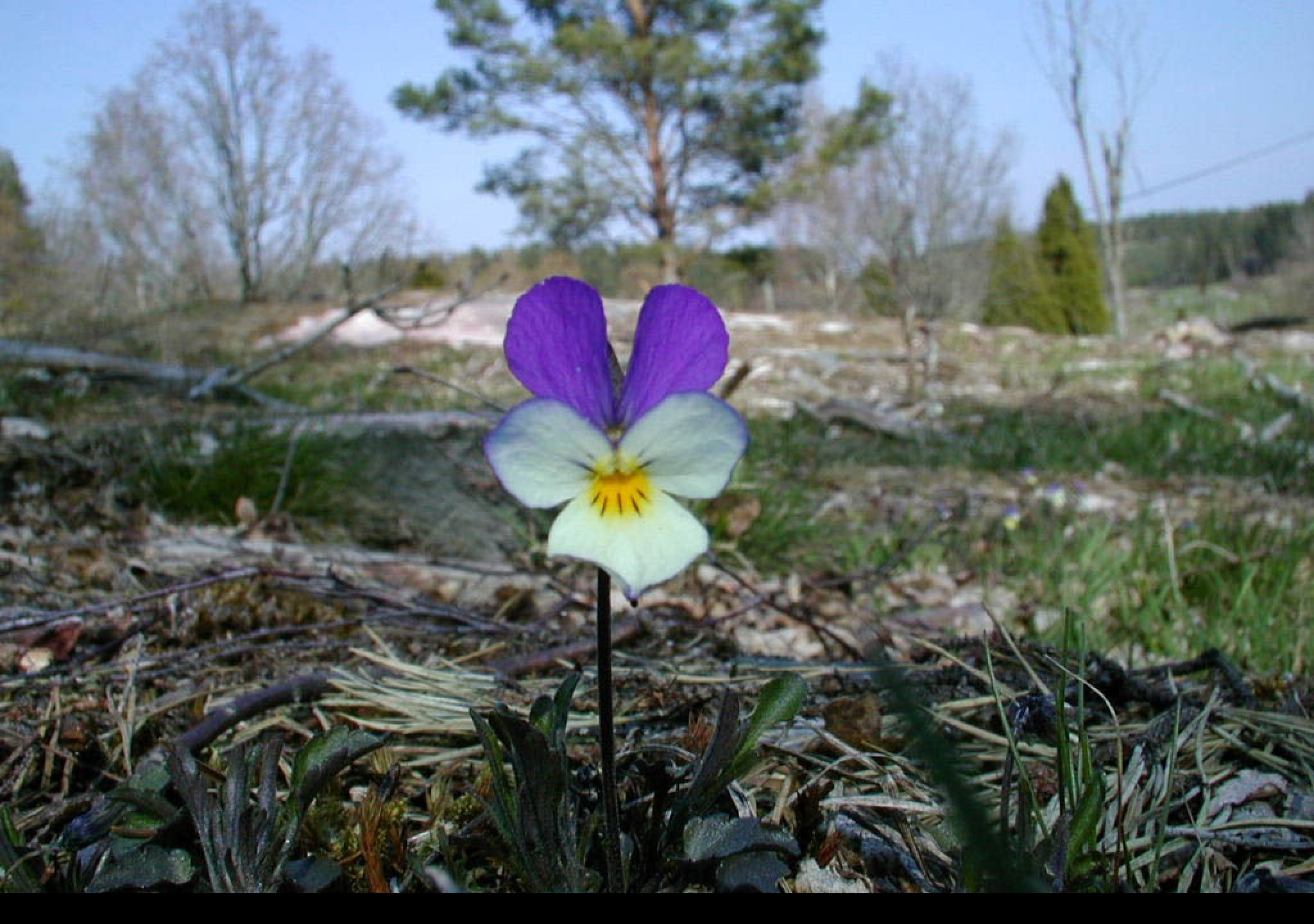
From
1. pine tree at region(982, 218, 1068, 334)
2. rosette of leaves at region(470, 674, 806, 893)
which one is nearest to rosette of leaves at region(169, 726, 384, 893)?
rosette of leaves at region(470, 674, 806, 893)

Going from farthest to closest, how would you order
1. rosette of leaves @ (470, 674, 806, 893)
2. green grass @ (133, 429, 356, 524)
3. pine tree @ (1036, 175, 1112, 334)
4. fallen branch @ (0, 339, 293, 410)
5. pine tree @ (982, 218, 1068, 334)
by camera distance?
pine tree @ (1036, 175, 1112, 334)
pine tree @ (982, 218, 1068, 334)
fallen branch @ (0, 339, 293, 410)
green grass @ (133, 429, 356, 524)
rosette of leaves @ (470, 674, 806, 893)

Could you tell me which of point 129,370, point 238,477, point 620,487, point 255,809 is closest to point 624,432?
point 620,487

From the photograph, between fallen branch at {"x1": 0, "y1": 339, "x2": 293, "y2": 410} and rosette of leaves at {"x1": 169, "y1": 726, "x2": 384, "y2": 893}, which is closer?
rosette of leaves at {"x1": 169, "y1": 726, "x2": 384, "y2": 893}

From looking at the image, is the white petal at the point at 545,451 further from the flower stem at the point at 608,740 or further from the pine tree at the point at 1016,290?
the pine tree at the point at 1016,290

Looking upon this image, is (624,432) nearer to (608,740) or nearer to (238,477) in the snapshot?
(608,740)

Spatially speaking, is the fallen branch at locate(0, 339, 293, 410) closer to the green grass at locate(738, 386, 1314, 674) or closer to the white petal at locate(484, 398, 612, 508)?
the green grass at locate(738, 386, 1314, 674)

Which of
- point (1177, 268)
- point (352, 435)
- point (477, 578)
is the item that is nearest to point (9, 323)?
point (352, 435)
